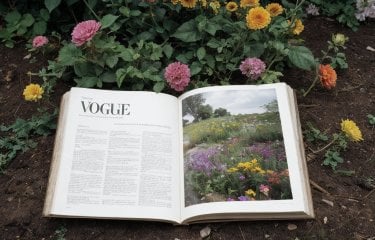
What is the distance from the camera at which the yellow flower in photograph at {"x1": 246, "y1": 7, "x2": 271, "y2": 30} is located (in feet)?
4.64

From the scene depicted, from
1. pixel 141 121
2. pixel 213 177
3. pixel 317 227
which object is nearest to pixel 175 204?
pixel 213 177

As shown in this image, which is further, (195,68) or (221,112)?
(195,68)

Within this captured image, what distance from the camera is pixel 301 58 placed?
1.56m

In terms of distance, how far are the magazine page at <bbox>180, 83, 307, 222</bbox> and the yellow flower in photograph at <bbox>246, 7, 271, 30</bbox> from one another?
0.18 metres

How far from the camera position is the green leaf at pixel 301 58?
5.11 feet

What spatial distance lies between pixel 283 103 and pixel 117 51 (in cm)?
54

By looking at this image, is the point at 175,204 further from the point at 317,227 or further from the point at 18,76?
the point at 18,76

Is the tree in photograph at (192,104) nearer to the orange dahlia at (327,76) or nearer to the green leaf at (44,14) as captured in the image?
the orange dahlia at (327,76)

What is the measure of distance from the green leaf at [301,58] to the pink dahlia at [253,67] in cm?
14

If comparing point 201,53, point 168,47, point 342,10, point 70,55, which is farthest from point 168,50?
point 342,10

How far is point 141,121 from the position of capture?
1.37 metres

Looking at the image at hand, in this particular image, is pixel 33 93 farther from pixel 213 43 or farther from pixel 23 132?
pixel 213 43

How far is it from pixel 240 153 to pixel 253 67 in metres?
0.29

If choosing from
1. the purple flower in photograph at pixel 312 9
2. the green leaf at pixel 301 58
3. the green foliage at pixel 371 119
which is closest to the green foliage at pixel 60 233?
the green leaf at pixel 301 58
